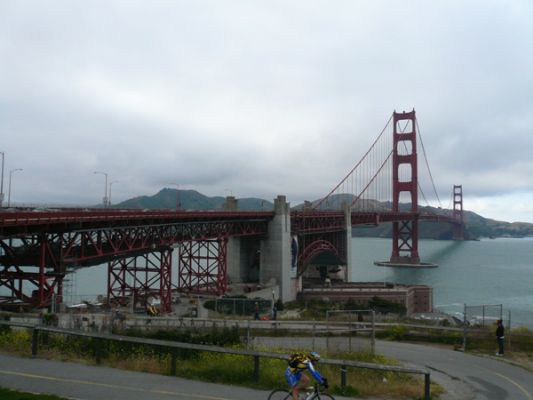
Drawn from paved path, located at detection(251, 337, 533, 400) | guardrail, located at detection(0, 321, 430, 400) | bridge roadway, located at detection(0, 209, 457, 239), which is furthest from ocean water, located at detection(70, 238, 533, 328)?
guardrail, located at detection(0, 321, 430, 400)

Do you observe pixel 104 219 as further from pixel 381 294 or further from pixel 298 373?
pixel 381 294

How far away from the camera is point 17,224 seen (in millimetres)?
21609

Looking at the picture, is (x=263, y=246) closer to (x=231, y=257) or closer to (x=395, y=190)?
(x=231, y=257)

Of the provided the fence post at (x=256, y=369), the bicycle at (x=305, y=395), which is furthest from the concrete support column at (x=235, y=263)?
Answer: the bicycle at (x=305, y=395)

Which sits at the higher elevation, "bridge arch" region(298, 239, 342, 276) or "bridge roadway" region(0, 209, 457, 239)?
"bridge roadway" region(0, 209, 457, 239)

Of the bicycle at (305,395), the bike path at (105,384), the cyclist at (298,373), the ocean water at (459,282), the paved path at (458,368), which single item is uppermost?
the cyclist at (298,373)

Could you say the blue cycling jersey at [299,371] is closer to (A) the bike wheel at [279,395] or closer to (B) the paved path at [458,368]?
(A) the bike wheel at [279,395]

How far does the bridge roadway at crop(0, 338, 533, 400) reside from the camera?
9.02 meters

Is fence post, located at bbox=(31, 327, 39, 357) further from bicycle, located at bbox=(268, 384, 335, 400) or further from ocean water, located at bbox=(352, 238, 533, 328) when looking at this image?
ocean water, located at bbox=(352, 238, 533, 328)

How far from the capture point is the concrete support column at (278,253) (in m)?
54.5

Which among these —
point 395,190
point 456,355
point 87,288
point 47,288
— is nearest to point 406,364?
point 456,355

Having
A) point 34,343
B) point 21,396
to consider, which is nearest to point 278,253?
point 34,343

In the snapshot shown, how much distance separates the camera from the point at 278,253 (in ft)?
179

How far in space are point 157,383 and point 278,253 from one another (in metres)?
45.0
